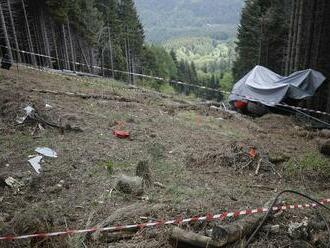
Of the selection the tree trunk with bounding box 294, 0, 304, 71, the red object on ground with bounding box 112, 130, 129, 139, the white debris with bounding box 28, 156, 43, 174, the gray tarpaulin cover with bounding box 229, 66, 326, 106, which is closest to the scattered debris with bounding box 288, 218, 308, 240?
the white debris with bounding box 28, 156, 43, 174

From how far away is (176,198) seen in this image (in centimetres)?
650

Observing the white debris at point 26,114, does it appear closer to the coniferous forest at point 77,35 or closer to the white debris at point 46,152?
the white debris at point 46,152

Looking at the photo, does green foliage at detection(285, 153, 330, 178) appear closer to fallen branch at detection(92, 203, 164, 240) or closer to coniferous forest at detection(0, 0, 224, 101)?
fallen branch at detection(92, 203, 164, 240)

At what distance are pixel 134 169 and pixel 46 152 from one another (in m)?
2.02

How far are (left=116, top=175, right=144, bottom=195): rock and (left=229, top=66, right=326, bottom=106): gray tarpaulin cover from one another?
10583 millimetres

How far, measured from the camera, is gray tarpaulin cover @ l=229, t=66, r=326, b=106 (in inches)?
688

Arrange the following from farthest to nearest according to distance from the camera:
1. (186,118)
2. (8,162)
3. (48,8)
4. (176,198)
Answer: (48,8) → (186,118) → (8,162) → (176,198)

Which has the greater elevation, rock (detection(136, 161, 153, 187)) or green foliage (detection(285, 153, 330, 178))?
rock (detection(136, 161, 153, 187))

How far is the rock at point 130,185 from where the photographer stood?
6652mm

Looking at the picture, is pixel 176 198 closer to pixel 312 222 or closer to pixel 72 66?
pixel 312 222

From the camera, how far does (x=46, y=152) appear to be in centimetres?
854

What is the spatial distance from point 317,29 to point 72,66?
26653 millimetres

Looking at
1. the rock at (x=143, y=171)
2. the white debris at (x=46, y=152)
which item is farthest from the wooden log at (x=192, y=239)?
the white debris at (x=46, y=152)

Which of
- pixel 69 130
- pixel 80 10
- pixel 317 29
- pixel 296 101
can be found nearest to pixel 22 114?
pixel 69 130
